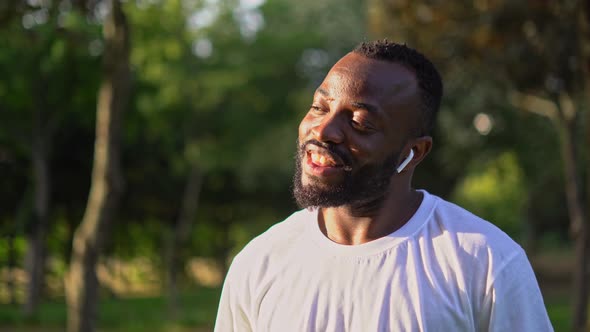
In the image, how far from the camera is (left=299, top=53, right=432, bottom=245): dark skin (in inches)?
109

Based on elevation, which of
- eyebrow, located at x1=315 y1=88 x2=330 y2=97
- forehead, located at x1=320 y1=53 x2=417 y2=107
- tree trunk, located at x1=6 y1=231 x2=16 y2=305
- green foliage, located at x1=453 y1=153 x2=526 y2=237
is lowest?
tree trunk, located at x1=6 y1=231 x2=16 y2=305

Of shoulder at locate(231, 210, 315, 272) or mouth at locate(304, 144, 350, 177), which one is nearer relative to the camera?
mouth at locate(304, 144, 350, 177)

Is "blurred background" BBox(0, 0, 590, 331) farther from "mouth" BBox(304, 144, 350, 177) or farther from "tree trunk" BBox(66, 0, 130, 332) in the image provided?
"mouth" BBox(304, 144, 350, 177)

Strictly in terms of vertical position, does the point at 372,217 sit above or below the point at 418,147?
below

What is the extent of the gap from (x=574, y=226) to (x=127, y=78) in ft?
27.3

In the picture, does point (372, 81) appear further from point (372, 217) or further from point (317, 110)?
point (372, 217)

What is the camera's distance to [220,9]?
21.2 m

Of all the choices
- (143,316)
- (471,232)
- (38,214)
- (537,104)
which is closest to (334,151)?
(471,232)

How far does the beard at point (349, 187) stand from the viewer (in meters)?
2.78

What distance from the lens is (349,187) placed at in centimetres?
279

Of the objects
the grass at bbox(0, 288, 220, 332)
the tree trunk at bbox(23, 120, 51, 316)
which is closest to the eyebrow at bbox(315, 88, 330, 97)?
the grass at bbox(0, 288, 220, 332)

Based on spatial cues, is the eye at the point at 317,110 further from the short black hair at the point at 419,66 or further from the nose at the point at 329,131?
the short black hair at the point at 419,66

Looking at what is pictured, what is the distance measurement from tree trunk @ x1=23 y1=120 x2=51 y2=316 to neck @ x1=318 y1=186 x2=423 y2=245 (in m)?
21.0

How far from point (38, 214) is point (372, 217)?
74.8ft
